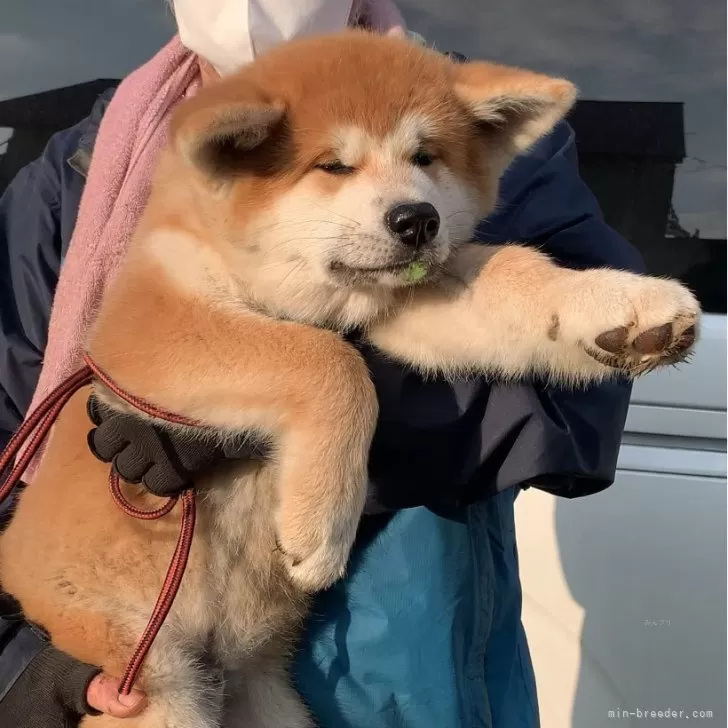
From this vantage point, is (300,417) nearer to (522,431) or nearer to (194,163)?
(522,431)

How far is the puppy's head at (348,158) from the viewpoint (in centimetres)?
156

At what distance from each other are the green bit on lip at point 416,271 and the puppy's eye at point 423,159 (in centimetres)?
26

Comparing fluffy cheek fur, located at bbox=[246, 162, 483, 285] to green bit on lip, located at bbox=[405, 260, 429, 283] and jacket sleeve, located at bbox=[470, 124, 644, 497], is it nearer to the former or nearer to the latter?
Result: green bit on lip, located at bbox=[405, 260, 429, 283]

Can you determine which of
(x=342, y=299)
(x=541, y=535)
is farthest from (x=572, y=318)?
(x=541, y=535)

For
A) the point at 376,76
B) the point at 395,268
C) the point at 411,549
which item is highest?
the point at 376,76

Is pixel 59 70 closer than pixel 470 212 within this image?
No

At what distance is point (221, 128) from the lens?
4.72 ft

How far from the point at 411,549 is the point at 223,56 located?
1388mm

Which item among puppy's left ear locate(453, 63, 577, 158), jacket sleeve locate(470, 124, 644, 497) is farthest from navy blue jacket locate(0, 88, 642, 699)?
puppy's left ear locate(453, 63, 577, 158)

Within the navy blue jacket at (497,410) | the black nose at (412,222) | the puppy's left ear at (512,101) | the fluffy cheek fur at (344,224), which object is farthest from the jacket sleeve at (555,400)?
the black nose at (412,222)

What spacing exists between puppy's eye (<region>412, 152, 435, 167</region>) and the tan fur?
1 cm

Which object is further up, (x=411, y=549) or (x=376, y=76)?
(x=376, y=76)

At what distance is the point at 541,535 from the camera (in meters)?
2.81

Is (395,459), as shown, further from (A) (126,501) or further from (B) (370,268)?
(A) (126,501)
